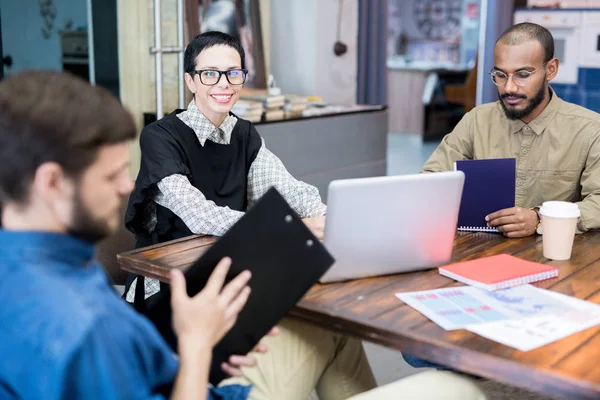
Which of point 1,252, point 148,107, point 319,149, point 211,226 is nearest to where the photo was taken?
point 1,252

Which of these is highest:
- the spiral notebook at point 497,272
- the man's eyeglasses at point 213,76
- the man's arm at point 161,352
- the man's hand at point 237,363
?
the man's eyeglasses at point 213,76

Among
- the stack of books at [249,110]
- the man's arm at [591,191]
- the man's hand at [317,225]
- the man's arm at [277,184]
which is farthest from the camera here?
the stack of books at [249,110]

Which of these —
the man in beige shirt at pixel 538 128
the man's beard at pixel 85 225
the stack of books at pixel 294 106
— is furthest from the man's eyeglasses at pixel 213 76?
the stack of books at pixel 294 106

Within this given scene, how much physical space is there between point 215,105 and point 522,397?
4.57ft

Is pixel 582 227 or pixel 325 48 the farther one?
pixel 325 48

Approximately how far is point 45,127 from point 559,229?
130 centimetres

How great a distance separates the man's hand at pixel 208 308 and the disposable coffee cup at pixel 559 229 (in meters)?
0.90

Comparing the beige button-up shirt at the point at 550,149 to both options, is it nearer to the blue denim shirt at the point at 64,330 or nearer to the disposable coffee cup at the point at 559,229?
the disposable coffee cup at the point at 559,229

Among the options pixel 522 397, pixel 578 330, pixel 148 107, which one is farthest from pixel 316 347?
pixel 148 107

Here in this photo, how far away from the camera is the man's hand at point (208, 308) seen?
1164mm

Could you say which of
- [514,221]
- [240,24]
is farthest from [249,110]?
[514,221]

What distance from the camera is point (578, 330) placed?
140 cm

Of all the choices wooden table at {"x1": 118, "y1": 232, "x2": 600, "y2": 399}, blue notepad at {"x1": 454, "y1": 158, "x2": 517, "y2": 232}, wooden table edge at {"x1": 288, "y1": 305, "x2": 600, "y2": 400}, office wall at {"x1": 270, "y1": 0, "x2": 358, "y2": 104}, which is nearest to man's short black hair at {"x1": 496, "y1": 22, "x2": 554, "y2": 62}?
blue notepad at {"x1": 454, "y1": 158, "x2": 517, "y2": 232}

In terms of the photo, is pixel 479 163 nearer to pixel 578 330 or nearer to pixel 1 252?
pixel 578 330
